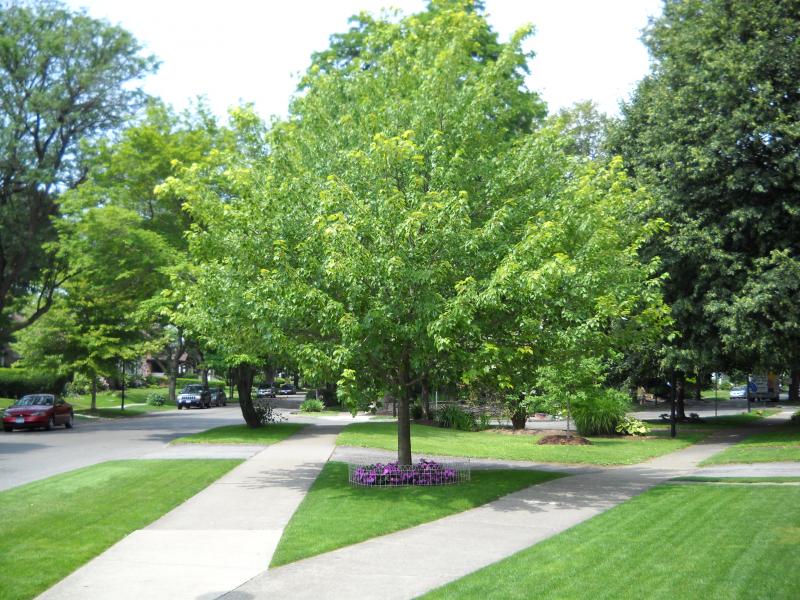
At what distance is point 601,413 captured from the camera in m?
27.9

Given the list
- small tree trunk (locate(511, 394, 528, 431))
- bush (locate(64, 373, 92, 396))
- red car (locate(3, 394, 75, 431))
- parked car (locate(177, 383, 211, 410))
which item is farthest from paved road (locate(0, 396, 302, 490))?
bush (locate(64, 373, 92, 396))

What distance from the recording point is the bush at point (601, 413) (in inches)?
1089

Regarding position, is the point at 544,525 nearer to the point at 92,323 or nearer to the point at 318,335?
the point at 318,335

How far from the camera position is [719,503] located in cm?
1207

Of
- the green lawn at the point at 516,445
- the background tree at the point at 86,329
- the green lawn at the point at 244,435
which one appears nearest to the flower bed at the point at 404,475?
the green lawn at the point at 516,445

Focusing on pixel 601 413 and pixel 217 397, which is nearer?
pixel 601 413

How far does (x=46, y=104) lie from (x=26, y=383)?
23.2 metres

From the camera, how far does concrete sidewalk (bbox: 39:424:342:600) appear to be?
24.7 ft

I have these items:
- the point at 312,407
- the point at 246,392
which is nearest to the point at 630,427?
the point at 246,392

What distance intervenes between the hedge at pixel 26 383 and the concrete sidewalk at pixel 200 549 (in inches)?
1492

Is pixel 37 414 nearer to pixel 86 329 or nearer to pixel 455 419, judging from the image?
pixel 86 329

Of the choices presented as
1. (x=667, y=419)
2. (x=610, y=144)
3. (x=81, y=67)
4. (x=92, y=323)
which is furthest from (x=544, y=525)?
(x=92, y=323)

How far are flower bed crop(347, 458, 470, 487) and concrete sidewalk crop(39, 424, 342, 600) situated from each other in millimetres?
1066

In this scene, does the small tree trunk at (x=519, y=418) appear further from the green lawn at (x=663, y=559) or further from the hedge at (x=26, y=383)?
the hedge at (x=26, y=383)
